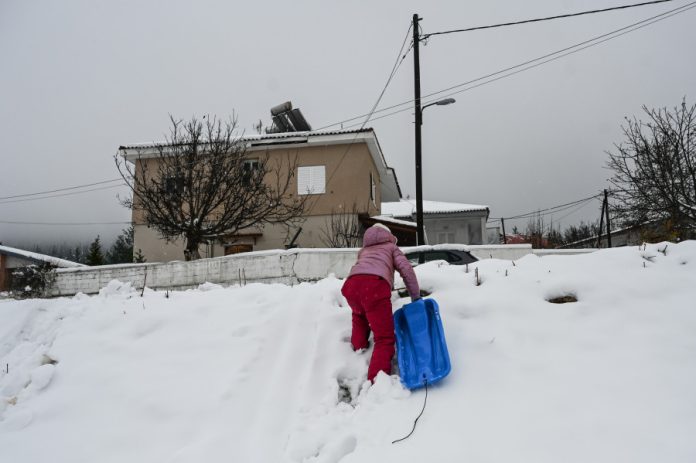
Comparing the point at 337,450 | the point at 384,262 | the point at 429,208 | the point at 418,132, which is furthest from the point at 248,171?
the point at 429,208

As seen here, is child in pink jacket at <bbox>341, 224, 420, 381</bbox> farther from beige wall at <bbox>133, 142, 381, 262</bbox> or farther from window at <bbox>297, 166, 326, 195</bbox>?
window at <bbox>297, 166, 326, 195</bbox>

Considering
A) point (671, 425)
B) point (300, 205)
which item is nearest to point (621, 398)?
point (671, 425)

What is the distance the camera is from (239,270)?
1063cm

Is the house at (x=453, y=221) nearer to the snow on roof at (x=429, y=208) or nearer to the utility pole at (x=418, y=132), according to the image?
the snow on roof at (x=429, y=208)

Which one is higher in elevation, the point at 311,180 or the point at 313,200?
the point at 311,180

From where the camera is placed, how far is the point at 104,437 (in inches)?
132

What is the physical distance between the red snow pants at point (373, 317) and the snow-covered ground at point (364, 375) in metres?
0.17

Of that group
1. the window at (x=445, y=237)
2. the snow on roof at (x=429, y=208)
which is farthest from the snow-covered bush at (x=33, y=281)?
the window at (x=445, y=237)

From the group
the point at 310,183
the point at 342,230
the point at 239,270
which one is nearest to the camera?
the point at 239,270

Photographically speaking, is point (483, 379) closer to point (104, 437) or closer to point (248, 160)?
point (104, 437)

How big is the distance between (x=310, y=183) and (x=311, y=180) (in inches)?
5.6

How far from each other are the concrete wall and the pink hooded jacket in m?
4.91

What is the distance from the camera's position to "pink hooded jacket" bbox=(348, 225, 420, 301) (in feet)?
13.7

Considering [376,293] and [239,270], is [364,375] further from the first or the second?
[239,270]
